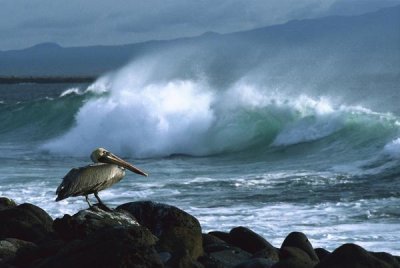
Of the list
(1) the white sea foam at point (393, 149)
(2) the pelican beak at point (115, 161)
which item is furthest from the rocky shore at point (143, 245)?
(1) the white sea foam at point (393, 149)

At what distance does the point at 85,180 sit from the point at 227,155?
700 inches

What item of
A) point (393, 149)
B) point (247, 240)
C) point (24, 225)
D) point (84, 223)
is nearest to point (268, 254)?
point (247, 240)

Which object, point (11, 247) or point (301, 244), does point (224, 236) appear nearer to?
point (301, 244)

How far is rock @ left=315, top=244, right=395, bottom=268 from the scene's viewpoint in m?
8.12

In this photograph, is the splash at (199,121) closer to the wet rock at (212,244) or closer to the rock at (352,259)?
the wet rock at (212,244)

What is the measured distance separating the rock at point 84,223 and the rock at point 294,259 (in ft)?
5.11

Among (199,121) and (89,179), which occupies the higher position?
(199,121)

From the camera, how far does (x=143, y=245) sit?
7551mm

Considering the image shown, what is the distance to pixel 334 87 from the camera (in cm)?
7556

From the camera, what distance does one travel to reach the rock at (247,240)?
10.4 metres

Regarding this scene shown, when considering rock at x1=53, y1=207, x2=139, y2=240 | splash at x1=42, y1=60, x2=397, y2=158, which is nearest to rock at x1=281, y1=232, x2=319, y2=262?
rock at x1=53, y1=207, x2=139, y2=240

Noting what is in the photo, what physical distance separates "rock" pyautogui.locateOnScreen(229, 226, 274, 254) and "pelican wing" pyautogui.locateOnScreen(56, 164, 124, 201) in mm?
1507

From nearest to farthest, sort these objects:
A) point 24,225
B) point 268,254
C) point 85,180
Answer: point 268,254 → point 85,180 → point 24,225

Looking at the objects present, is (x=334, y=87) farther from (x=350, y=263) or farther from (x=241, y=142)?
(x=350, y=263)
